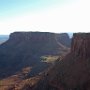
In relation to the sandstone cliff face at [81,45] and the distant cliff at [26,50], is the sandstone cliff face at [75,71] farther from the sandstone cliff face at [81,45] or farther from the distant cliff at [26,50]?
the distant cliff at [26,50]

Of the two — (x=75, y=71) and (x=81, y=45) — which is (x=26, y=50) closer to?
(x=81, y=45)

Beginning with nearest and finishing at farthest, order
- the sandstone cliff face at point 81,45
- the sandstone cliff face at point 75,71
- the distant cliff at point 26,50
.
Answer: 1. the sandstone cliff face at point 75,71
2. the sandstone cliff face at point 81,45
3. the distant cliff at point 26,50

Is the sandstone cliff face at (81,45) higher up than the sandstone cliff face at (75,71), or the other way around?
the sandstone cliff face at (81,45)

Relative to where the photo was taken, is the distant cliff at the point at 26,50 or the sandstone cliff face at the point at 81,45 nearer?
the sandstone cliff face at the point at 81,45

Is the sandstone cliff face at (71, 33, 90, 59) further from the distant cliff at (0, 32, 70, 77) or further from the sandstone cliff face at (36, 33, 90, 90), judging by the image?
the distant cliff at (0, 32, 70, 77)

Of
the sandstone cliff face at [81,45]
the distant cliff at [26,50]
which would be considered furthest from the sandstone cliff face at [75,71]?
the distant cliff at [26,50]

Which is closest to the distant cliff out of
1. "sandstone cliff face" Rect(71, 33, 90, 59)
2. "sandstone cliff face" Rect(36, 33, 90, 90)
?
"sandstone cliff face" Rect(36, 33, 90, 90)

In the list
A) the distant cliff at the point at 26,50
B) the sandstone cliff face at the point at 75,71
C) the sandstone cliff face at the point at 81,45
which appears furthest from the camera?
the distant cliff at the point at 26,50
